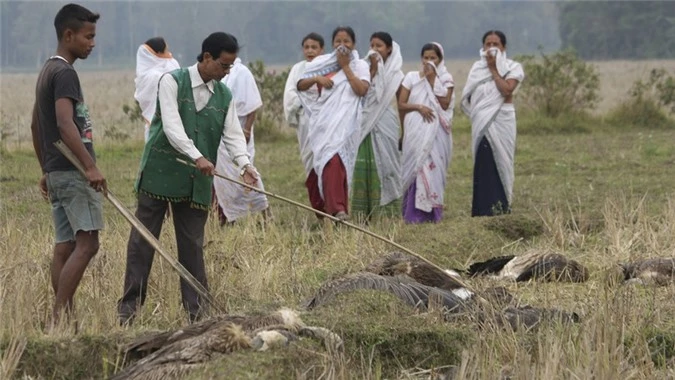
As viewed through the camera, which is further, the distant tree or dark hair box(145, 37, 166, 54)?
the distant tree

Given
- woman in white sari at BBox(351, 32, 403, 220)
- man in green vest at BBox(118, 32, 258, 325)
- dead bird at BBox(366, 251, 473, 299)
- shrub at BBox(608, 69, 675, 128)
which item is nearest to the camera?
man in green vest at BBox(118, 32, 258, 325)

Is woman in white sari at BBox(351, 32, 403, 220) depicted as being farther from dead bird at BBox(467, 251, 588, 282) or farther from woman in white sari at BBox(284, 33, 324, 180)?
dead bird at BBox(467, 251, 588, 282)

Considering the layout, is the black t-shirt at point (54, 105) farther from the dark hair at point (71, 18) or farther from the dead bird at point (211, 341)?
the dead bird at point (211, 341)

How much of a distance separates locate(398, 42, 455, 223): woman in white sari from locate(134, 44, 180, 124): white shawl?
228cm

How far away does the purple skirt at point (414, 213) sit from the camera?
11.4 m

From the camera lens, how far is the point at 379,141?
37.0 feet

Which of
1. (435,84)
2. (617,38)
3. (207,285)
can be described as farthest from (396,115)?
(617,38)

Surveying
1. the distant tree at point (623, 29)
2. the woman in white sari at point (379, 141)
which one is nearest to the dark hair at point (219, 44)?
the woman in white sari at point (379, 141)

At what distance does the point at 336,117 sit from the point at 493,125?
1.70 metres

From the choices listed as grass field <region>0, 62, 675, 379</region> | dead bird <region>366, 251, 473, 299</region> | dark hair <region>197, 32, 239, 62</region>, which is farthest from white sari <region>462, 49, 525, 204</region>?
dark hair <region>197, 32, 239, 62</region>

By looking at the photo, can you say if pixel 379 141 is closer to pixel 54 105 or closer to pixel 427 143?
pixel 427 143

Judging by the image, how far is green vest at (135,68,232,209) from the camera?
6.83 metres

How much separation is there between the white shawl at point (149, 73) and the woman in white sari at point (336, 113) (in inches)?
46.5

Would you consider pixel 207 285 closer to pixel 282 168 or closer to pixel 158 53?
pixel 158 53
